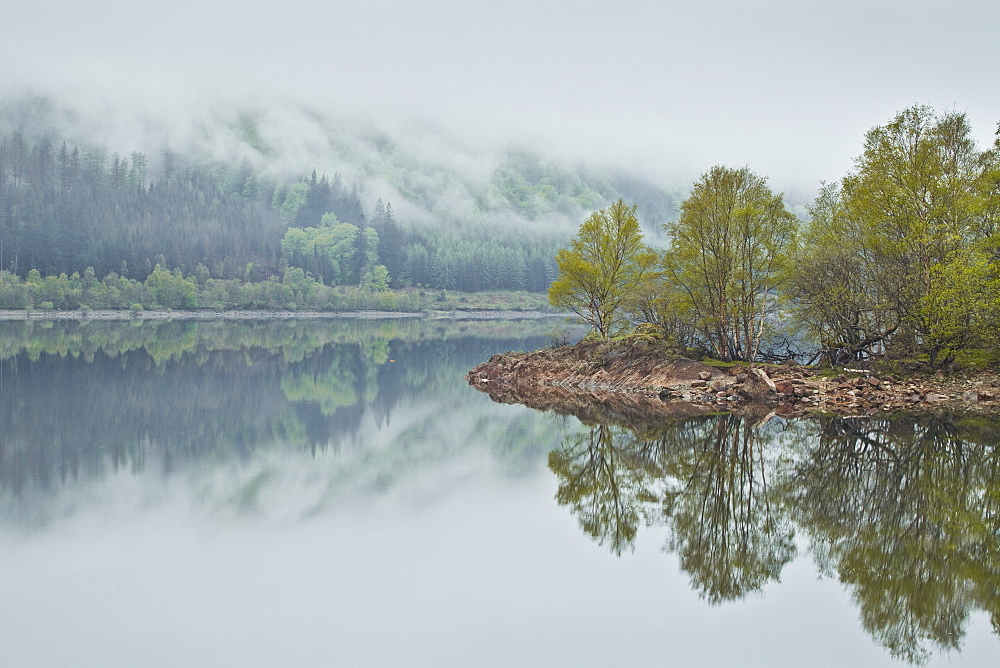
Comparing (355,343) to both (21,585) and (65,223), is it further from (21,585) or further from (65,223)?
(65,223)

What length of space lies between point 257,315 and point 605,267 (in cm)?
10667

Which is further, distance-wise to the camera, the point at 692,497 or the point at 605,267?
the point at 605,267

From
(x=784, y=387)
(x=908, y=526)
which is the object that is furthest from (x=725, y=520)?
(x=784, y=387)

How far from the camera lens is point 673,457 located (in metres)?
20.2

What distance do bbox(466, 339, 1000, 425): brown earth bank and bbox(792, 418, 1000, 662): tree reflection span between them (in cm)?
693

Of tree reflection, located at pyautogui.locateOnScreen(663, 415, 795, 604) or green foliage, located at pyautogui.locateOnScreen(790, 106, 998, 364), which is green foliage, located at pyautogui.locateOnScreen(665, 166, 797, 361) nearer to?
green foliage, located at pyautogui.locateOnScreen(790, 106, 998, 364)

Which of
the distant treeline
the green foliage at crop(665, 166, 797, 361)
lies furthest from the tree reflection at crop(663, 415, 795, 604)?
the distant treeline

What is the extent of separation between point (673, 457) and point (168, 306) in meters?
127

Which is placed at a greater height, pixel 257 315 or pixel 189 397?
pixel 189 397

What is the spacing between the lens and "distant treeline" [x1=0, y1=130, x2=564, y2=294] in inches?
5581

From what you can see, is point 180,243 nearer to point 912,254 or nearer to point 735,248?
point 735,248

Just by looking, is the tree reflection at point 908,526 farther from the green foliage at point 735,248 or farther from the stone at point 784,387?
the green foliage at point 735,248

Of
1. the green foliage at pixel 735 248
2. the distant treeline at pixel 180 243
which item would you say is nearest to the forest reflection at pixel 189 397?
the green foliage at pixel 735 248

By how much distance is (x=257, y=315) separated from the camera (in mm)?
138750
